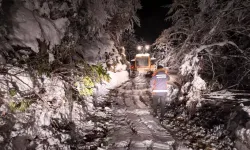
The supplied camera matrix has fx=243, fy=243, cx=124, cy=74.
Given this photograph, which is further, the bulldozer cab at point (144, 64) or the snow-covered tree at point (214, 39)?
the bulldozer cab at point (144, 64)

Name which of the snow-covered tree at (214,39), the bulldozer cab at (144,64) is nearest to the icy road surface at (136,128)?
the snow-covered tree at (214,39)

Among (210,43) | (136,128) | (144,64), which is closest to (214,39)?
(210,43)

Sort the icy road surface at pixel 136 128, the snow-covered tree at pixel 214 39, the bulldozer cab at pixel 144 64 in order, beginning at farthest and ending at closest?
the bulldozer cab at pixel 144 64 → the snow-covered tree at pixel 214 39 → the icy road surface at pixel 136 128

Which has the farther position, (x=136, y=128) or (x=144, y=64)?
(x=144, y=64)

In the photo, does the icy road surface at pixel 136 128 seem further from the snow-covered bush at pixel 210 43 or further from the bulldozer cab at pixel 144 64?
the bulldozer cab at pixel 144 64

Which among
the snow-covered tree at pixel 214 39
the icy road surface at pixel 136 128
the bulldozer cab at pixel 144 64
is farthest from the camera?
the bulldozer cab at pixel 144 64

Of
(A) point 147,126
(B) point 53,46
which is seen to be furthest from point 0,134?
(B) point 53,46

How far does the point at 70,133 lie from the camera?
7.61 meters

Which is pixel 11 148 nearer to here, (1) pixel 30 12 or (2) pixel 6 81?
(2) pixel 6 81

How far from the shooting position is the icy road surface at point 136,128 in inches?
286

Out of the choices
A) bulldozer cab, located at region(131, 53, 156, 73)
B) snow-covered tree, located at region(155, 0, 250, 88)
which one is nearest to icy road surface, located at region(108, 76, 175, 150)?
snow-covered tree, located at region(155, 0, 250, 88)

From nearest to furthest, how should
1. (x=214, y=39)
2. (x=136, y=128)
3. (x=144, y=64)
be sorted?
(x=136, y=128) → (x=214, y=39) → (x=144, y=64)

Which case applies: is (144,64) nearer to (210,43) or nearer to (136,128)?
(210,43)

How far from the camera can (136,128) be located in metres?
8.77
